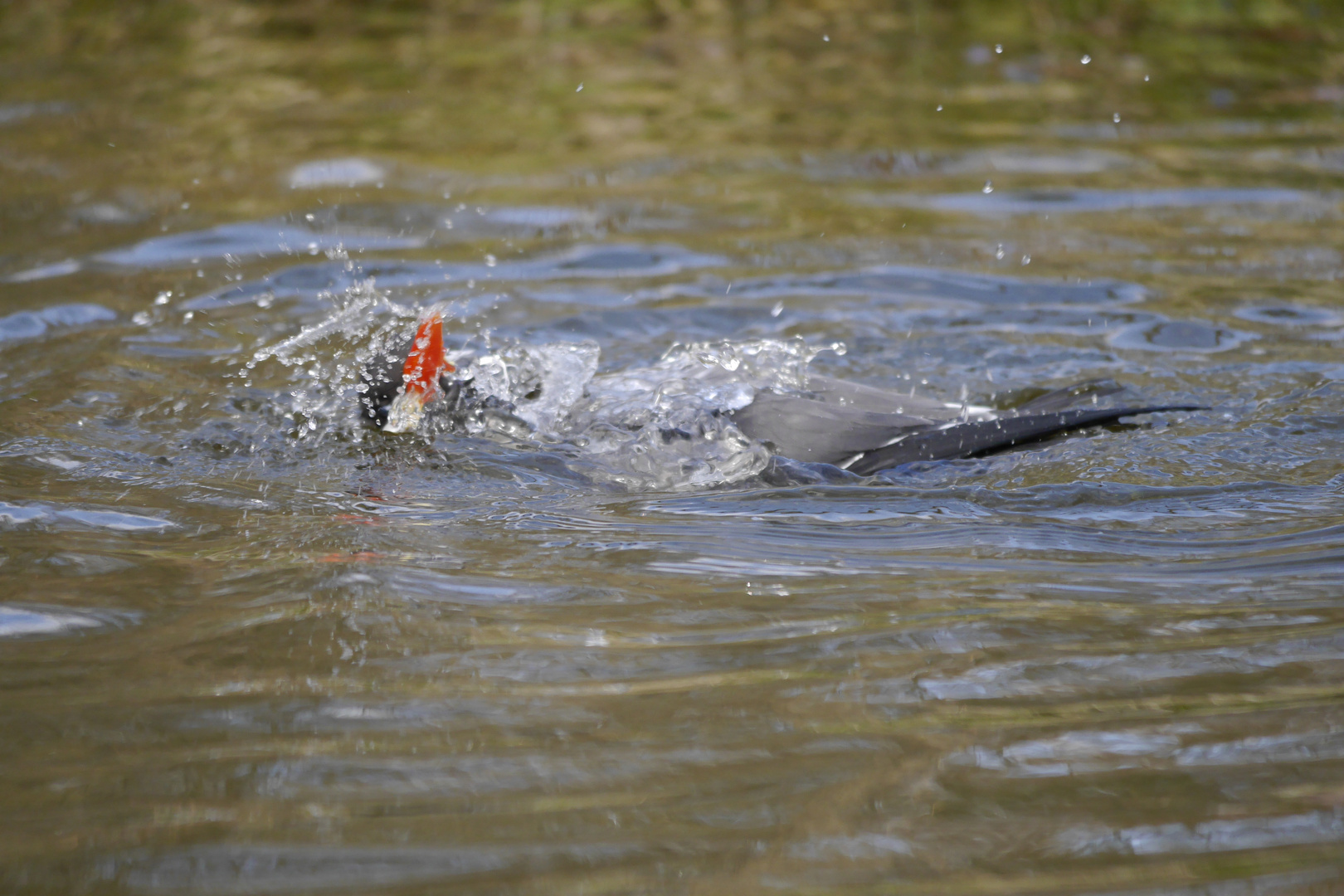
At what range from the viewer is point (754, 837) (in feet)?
6.61

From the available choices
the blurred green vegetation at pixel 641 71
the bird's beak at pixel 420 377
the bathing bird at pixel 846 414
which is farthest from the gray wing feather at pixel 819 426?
Result: the blurred green vegetation at pixel 641 71

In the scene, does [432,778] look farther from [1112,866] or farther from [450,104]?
[450,104]

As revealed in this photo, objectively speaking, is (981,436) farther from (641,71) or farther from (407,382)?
(641,71)

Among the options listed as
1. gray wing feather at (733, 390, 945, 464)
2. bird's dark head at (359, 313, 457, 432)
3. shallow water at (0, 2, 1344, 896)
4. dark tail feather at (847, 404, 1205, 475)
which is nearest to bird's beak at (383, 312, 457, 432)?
bird's dark head at (359, 313, 457, 432)

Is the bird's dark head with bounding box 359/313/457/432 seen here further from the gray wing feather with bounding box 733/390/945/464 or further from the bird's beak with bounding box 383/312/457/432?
the gray wing feather with bounding box 733/390/945/464

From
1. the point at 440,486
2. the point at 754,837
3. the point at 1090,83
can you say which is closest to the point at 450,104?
the point at 1090,83

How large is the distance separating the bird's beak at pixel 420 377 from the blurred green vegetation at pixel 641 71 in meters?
3.36

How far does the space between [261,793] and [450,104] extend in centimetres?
669

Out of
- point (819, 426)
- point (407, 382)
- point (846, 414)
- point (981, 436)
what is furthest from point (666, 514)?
point (407, 382)

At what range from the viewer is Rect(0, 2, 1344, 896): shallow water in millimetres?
2068

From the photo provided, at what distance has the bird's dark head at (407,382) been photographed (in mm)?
3934

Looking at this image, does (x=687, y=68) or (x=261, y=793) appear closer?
(x=261, y=793)

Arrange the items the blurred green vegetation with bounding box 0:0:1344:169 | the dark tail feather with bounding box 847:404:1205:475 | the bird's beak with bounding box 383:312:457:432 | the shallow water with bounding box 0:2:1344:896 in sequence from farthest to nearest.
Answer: the blurred green vegetation with bounding box 0:0:1344:169 → the bird's beak with bounding box 383:312:457:432 → the dark tail feather with bounding box 847:404:1205:475 → the shallow water with bounding box 0:2:1344:896

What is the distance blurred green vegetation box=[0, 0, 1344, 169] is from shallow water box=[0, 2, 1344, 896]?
103 mm
